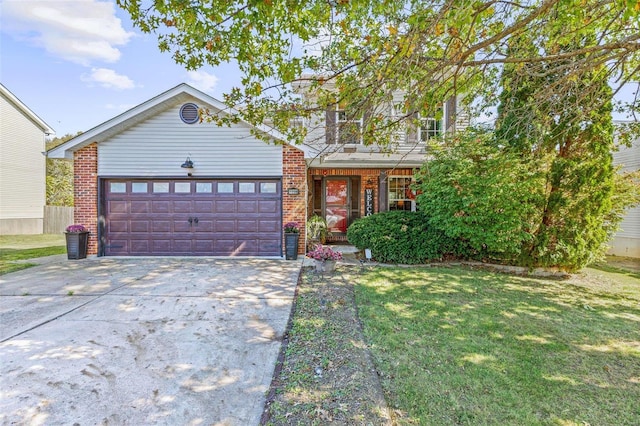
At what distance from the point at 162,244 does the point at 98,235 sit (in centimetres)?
181

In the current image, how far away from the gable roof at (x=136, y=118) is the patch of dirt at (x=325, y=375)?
5.09 m

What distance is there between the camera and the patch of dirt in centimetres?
227

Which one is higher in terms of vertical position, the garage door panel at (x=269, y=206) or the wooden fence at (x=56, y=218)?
→ the garage door panel at (x=269, y=206)

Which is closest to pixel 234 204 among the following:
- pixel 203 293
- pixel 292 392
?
pixel 203 293

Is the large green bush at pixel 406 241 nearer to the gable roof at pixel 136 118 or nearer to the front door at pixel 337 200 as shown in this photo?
the front door at pixel 337 200

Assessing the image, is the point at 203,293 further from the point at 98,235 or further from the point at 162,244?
the point at 98,235

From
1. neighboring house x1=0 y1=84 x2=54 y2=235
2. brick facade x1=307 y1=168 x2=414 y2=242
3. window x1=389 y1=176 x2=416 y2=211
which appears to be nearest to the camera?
brick facade x1=307 y1=168 x2=414 y2=242

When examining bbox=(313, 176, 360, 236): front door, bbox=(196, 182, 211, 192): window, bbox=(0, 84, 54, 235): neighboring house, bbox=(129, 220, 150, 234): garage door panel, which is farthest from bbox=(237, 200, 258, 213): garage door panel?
bbox=(0, 84, 54, 235): neighboring house

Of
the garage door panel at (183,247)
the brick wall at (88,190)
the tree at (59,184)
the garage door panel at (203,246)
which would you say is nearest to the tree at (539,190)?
the garage door panel at (203,246)

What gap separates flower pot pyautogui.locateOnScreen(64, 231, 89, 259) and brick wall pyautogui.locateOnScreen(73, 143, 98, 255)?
0.83ft

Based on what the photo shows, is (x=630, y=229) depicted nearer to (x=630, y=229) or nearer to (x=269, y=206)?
(x=630, y=229)

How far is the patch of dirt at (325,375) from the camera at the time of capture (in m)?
2.27

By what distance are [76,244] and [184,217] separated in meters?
2.89

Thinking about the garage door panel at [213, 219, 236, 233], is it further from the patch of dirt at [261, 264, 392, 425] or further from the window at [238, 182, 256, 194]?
the patch of dirt at [261, 264, 392, 425]
